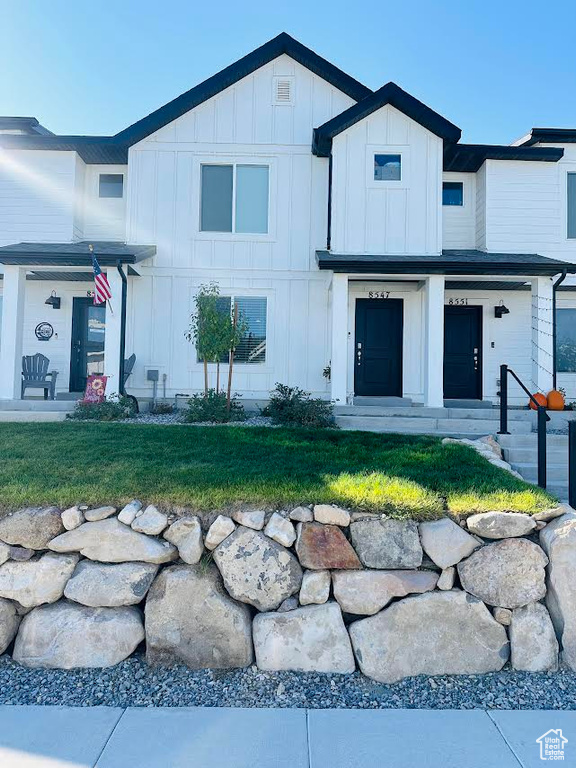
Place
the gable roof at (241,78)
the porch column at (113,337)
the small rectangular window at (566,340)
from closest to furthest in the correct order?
1. the porch column at (113,337)
2. the gable roof at (241,78)
3. the small rectangular window at (566,340)

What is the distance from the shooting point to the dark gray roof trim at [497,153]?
37.2 ft

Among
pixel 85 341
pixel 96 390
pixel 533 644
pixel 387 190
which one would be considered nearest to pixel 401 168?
pixel 387 190

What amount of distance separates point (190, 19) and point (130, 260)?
5203mm

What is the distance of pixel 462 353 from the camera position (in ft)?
39.9

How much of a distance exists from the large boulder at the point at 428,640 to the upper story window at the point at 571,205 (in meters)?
10.7

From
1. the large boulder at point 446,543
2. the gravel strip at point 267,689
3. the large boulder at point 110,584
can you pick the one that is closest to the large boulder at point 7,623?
the gravel strip at point 267,689

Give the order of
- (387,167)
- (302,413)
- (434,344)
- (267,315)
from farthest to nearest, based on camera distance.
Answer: (267,315) → (387,167) → (434,344) → (302,413)

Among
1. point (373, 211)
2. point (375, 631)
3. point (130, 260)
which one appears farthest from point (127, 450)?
point (373, 211)

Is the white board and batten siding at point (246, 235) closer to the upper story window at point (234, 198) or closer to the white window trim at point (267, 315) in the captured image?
the white window trim at point (267, 315)

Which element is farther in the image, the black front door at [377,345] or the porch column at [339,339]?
the black front door at [377,345]

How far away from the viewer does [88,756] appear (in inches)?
106

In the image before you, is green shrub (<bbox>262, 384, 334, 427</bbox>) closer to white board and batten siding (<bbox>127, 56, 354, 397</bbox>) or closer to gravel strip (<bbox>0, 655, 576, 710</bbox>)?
white board and batten siding (<bbox>127, 56, 354, 397</bbox>)

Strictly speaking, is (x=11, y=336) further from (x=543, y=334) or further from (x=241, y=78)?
(x=543, y=334)

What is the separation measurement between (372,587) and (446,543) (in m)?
0.59
